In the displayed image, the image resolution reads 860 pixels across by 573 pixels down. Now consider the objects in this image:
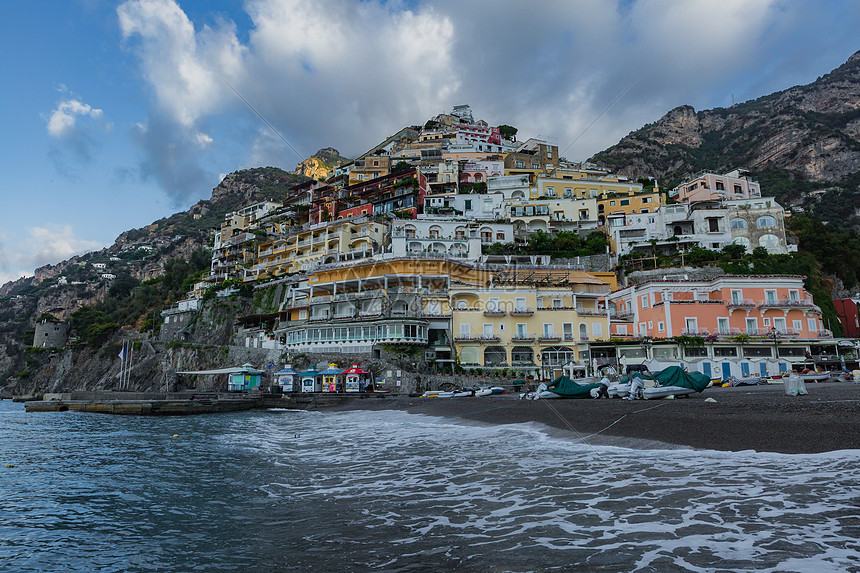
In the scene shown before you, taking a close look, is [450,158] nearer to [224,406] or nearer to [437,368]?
[437,368]

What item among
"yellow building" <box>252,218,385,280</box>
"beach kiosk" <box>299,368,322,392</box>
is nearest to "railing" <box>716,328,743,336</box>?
"beach kiosk" <box>299,368,322,392</box>

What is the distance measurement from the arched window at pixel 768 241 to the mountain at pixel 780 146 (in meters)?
35.1

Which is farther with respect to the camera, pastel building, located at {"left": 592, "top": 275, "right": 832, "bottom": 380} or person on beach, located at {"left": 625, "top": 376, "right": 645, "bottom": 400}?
pastel building, located at {"left": 592, "top": 275, "right": 832, "bottom": 380}

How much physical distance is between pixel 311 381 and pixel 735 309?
35082 mm

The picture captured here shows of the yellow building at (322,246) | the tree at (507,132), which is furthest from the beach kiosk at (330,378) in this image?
the tree at (507,132)

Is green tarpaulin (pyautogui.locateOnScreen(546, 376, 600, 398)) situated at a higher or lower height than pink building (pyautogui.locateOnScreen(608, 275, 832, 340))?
lower

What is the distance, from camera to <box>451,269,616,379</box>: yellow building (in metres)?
42.2

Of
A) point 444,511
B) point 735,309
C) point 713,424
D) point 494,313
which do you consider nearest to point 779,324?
point 735,309

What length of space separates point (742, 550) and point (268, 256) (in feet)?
240

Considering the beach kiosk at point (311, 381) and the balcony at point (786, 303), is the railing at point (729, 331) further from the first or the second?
the beach kiosk at point (311, 381)

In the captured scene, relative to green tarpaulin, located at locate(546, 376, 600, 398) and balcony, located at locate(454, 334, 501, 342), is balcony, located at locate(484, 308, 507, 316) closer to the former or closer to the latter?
balcony, located at locate(454, 334, 501, 342)

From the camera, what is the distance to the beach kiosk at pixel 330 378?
39188mm

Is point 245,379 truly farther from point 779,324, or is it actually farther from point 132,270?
point 132,270

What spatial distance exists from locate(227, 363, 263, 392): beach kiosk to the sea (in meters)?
28.7
